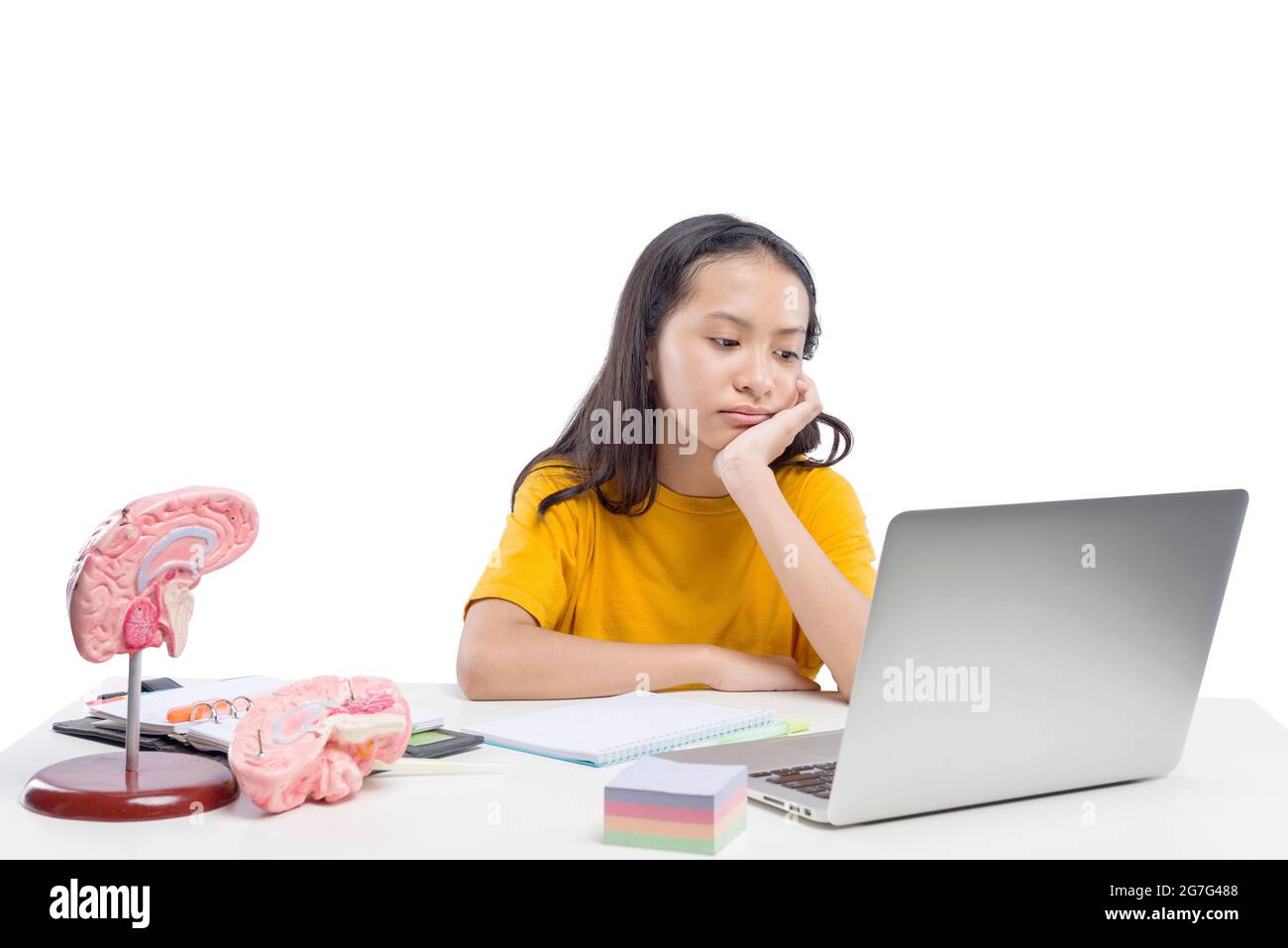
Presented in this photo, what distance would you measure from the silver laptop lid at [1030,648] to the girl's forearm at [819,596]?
618 millimetres

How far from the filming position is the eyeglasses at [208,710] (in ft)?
5.48

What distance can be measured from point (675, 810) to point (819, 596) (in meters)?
0.90

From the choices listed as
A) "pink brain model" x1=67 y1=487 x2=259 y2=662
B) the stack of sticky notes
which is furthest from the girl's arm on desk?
the stack of sticky notes

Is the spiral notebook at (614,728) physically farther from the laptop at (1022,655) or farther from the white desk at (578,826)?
the laptop at (1022,655)

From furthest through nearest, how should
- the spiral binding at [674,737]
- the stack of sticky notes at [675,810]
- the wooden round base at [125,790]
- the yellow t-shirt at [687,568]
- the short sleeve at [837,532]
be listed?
1. the yellow t-shirt at [687,568]
2. the short sleeve at [837,532]
3. the spiral binding at [674,737]
4. the wooden round base at [125,790]
5. the stack of sticky notes at [675,810]

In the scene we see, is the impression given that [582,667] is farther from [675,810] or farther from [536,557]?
[675,810]

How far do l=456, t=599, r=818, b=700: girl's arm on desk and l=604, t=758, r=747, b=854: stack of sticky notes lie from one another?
0.75 meters

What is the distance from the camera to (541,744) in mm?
1626

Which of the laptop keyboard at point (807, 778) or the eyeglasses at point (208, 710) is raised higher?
the eyeglasses at point (208, 710)

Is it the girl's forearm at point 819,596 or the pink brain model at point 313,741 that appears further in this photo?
the girl's forearm at point 819,596

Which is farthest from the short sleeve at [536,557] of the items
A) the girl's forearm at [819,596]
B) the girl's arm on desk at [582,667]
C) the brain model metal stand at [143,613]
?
the brain model metal stand at [143,613]
